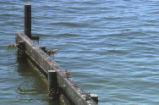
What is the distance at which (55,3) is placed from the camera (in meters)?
28.9

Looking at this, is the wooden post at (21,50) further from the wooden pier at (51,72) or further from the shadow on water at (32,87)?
the shadow on water at (32,87)

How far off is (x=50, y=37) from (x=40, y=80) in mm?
6436

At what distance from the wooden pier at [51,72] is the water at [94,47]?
1.43ft

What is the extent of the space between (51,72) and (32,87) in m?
2.00

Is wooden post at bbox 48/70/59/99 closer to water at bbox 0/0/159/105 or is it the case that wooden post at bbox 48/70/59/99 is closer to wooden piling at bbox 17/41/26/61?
water at bbox 0/0/159/105

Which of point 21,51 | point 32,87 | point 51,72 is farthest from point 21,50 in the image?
point 51,72

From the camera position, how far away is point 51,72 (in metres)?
12.1

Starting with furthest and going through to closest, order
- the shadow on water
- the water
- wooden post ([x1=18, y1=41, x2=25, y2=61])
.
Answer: wooden post ([x1=18, y1=41, x2=25, y2=61])
the water
the shadow on water

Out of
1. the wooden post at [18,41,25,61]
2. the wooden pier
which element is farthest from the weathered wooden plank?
the wooden post at [18,41,25,61]

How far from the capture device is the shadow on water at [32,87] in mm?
13001

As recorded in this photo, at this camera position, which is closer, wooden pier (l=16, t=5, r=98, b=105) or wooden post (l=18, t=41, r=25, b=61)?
wooden pier (l=16, t=5, r=98, b=105)

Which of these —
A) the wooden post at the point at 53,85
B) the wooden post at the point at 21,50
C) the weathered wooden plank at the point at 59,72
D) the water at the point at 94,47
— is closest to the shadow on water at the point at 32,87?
the water at the point at 94,47

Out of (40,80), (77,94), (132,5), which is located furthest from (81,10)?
(77,94)

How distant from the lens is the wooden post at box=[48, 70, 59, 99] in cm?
1215
